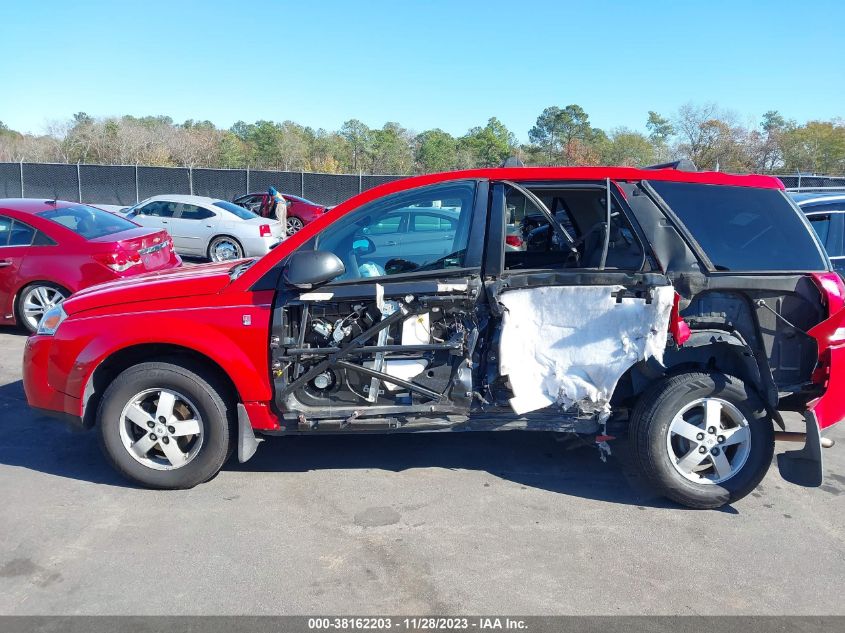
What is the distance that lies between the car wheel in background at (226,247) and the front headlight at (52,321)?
449 inches

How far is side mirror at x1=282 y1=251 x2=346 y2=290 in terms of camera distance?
4000mm

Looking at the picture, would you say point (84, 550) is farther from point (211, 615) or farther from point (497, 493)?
point (497, 493)

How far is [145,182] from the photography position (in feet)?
101

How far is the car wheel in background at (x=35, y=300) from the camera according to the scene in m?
8.18

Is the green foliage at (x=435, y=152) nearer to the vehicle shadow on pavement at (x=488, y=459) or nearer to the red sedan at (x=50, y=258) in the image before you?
the red sedan at (x=50, y=258)

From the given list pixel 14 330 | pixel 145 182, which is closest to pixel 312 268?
pixel 14 330

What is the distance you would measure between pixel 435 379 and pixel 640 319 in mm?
1233

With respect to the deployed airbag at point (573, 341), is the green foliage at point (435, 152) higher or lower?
higher

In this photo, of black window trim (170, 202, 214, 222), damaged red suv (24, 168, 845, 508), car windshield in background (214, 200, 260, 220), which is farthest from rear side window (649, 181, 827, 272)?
black window trim (170, 202, 214, 222)

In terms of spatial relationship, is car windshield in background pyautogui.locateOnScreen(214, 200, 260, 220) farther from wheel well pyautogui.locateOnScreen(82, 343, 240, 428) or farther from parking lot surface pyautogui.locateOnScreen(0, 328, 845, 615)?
wheel well pyautogui.locateOnScreen(82, 343, 240, 428)

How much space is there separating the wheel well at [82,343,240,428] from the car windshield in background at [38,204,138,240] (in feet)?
14.4

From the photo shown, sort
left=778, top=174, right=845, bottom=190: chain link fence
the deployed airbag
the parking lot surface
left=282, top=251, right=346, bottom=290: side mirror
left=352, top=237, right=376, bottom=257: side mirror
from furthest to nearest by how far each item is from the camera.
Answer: left=778, top=174, right=845, bottom=190: chain link fence, left=352, top=237, right=376, bottom=257: side mirror, the deployed airbag, left=282, top=251, right=346, bottom=290: side mirror, the parking lot surface

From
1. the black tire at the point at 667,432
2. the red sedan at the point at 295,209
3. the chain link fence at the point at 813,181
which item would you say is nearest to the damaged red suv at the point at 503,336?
the black tire at the point at 667,432

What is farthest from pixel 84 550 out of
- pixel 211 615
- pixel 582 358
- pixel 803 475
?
pixel 803 475
